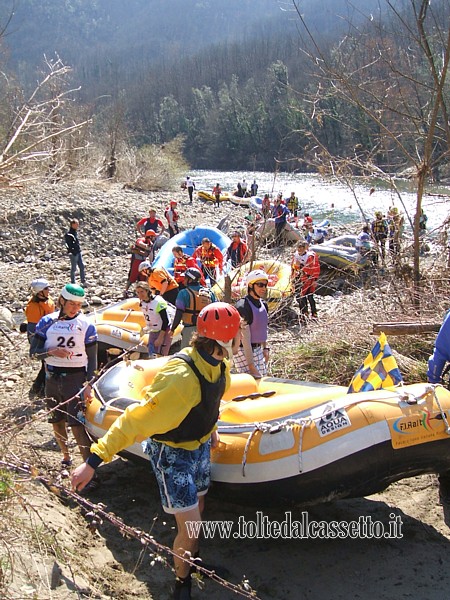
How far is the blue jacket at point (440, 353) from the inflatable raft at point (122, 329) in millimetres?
3176

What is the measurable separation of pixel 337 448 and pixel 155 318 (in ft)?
9.41

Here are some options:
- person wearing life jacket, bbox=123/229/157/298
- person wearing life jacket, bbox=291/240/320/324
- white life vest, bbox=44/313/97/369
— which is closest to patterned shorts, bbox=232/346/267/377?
white life vest, bbox=44/313/97/369

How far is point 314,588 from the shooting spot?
3.28 meters

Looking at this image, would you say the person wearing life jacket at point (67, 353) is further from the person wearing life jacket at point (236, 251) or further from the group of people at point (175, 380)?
the person wearing life jacket at point (236, 251)

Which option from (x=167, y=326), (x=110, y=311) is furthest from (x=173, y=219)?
(x=167, y=326)

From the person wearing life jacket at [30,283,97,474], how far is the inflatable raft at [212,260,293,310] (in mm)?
2985

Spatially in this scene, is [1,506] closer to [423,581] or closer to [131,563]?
[131,563]

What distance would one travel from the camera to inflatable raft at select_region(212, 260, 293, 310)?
762cm

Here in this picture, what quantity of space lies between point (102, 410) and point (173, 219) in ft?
41.3

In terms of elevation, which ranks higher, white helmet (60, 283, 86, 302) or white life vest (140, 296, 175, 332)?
white helmet (60, 283, 86, 302)

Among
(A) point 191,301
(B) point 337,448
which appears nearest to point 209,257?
(A) point 191,301

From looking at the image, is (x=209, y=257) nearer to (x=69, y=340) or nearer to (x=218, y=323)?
(x=69, y=340)

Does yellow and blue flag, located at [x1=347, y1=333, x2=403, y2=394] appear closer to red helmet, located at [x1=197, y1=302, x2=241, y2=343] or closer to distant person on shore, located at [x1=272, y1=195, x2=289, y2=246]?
red helmet, located at [x1=197, y1=302, x2=241, y2=343]

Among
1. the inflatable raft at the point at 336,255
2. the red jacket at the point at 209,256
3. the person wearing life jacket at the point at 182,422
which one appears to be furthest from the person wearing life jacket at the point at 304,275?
the person wearing life jacket at the point at 182,422
